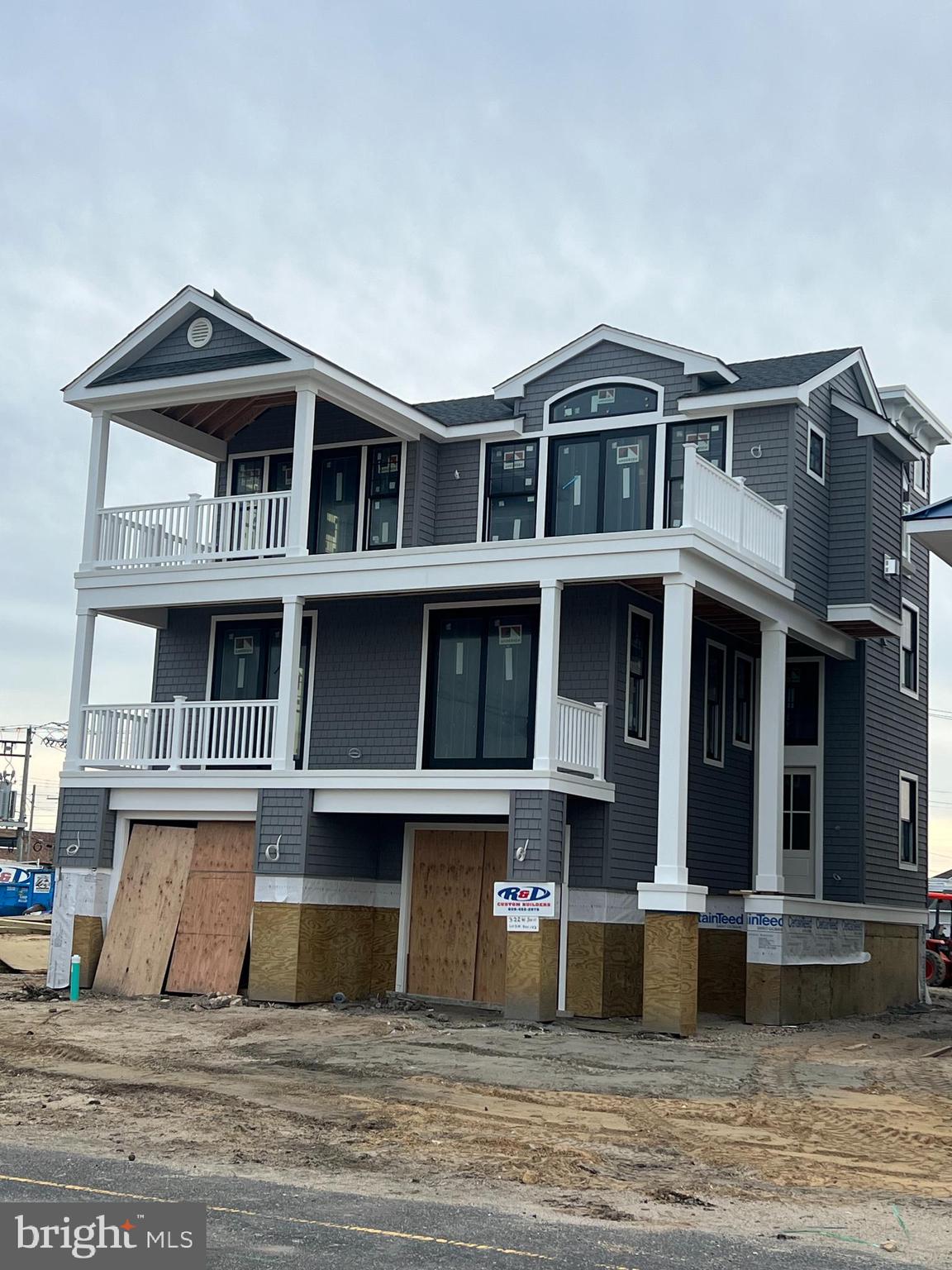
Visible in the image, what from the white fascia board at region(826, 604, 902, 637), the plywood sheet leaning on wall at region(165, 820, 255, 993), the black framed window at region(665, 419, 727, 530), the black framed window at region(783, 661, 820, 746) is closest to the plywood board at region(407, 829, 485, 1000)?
the plywood sheet leaning on wall at region(165, 820, 255, 993)

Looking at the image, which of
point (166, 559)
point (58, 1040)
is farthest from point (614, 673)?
point (58, 1040)

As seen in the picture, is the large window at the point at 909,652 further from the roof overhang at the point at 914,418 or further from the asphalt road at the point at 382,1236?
the asphalt road at the point at 382,1236

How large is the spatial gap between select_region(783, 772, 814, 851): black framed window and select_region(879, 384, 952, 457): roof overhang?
5.67m

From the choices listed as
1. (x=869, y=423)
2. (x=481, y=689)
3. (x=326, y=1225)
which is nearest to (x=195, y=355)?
(x=481, y=689)

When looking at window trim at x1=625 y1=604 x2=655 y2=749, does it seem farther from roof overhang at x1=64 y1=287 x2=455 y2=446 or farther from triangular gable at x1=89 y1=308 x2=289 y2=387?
triangular gable at x1=89 y1=308 x2=289 y2=387

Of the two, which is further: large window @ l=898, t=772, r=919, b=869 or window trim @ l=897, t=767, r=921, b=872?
large window @ l=898, t=772, r=919, b=869

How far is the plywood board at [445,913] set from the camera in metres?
22.4

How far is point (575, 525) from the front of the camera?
77.8 feet

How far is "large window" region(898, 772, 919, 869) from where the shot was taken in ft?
87.8

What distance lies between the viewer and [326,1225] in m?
8.20

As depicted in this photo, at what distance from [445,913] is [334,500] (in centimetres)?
688

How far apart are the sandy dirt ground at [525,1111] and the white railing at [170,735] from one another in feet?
12.4

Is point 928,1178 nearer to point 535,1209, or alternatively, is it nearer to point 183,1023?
point 535,1209

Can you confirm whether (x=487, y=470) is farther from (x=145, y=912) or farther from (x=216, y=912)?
(x=145, y=912)
